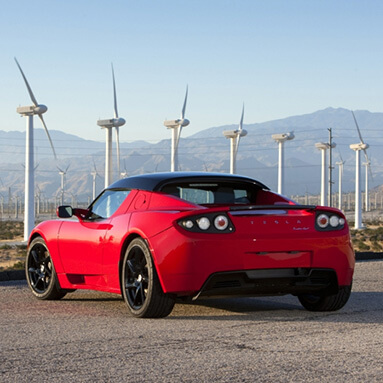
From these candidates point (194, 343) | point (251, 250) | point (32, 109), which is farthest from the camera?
point (32, 109)

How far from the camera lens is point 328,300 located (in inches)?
348

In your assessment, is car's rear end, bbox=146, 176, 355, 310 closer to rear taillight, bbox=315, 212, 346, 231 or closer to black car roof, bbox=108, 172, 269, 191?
rear taillight, bbox=315, 212, 346, 231

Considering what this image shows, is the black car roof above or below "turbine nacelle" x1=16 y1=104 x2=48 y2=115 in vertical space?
below

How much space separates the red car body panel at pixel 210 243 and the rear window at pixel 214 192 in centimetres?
42

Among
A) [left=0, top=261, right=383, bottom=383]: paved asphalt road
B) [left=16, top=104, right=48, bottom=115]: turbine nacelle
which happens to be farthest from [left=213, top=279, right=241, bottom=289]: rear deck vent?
[left=16, top=104, right=48, bottom=115]: turbine nacelle

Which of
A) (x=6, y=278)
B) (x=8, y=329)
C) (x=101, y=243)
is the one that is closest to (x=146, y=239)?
(x=101, y=243)

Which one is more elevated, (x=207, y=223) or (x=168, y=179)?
(x=168, y=179)

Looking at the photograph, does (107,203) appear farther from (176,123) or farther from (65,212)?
(176,123)

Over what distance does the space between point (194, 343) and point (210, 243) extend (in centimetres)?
127

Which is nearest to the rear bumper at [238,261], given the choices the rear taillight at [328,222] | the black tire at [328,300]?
the rear taillight at [328,222]

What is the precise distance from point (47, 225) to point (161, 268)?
2.71 meters

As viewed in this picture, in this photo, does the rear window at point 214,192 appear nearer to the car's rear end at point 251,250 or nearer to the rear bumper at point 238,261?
the car's rear end at point 251,250

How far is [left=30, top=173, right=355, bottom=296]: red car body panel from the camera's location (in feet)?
26.0

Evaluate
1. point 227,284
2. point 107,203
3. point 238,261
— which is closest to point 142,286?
point 227,284
